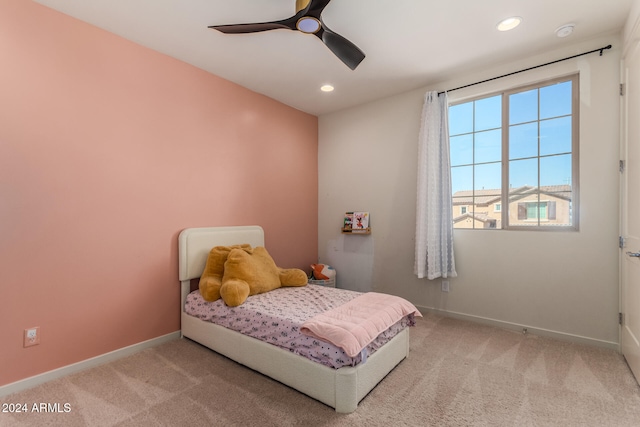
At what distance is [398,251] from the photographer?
3713mm

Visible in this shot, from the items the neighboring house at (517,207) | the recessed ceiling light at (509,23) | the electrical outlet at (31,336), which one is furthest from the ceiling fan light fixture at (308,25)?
the electrical outlet at (31,336)

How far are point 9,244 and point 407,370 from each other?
9.34 feet

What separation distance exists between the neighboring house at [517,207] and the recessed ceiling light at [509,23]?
1.43 metres

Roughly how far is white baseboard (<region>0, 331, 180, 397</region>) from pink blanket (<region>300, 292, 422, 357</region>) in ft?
5.28

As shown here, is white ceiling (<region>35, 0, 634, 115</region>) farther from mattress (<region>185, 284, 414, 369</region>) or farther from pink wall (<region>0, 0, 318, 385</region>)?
mattress (<region>185, 284, 414, 369</region>)

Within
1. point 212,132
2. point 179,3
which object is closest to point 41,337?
point 212,132

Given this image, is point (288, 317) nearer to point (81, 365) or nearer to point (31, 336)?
point (81, 365)

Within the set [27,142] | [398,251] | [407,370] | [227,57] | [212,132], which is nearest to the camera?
[27,142]

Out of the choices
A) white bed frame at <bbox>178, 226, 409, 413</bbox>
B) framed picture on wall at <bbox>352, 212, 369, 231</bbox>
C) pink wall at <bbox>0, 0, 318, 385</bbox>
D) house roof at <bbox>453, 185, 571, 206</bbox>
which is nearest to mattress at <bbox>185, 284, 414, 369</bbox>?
white bed frame at <bbox>178, 226, 409, 413</bbox>

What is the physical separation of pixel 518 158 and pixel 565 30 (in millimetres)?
1083

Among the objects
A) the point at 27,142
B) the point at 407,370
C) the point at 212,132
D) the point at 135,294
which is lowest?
the point at 407,370

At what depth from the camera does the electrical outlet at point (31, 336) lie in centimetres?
204

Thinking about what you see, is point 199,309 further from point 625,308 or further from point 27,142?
point 625,308

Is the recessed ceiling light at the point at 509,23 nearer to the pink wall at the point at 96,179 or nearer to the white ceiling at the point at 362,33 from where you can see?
the white ceiling at the point at 362,33
